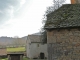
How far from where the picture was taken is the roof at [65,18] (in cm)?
1203

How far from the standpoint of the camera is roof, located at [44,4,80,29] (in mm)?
12027

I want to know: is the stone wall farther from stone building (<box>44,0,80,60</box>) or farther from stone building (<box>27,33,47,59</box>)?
stone building (<box>27,33,47,59</box>)

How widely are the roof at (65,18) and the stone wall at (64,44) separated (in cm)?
43

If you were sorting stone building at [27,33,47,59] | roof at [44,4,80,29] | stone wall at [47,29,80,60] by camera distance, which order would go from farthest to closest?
stone building at [27,33,47,59] → roof at [44,4,80,29] → stone wall at [47,29,80,60]

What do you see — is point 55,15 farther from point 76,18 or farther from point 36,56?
point 36,56

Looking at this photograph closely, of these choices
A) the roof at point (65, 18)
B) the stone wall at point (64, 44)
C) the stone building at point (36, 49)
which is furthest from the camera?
the stone building at point (36, 49)

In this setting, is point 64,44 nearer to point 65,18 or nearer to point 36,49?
point 65,18

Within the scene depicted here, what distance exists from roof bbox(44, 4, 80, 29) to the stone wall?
43cm

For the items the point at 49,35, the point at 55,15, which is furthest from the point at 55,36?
the point at 55,15

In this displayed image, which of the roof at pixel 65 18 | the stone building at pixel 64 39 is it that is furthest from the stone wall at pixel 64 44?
the roof at pixel 65 18

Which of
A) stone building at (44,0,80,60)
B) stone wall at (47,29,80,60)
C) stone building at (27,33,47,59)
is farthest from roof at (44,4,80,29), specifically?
stone building at (27,33,47,59)

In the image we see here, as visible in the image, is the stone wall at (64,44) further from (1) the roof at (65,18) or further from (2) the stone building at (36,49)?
(2) the stone building at (36,49)

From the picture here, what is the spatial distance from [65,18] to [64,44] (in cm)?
209

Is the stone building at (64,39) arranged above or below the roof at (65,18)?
below
